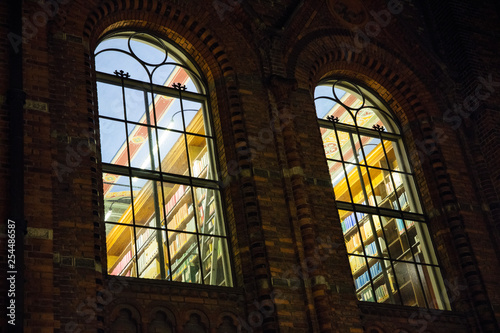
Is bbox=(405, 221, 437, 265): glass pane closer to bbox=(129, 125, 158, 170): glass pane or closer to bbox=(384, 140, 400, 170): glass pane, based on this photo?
bbox=(384, 140, 400, 170): glass pane

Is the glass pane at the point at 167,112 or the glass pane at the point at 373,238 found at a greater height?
the glass pane at the point at 167,112

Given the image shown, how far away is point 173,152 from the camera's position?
1086cm

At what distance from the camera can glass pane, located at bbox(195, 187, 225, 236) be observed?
10.5 meters

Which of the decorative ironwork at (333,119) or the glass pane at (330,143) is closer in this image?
the glass pane at (330,143)

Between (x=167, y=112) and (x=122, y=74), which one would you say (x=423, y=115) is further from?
(x=122, y=74)

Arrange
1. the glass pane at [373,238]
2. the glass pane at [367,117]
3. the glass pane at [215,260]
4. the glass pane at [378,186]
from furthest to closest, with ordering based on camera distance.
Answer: the glass pane at [367,117]
the glass pane at [378,186]
the glass pane at [373,238]
the glass pane at [215,260]

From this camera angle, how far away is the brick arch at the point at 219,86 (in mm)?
10156

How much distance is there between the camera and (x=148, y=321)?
9000 millimetres

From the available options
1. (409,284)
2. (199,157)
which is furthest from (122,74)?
(409,284)

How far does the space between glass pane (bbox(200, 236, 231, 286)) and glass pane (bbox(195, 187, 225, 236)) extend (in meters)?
0.14

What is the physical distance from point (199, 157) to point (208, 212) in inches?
35.6

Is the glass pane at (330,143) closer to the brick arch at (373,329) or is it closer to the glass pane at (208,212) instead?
the glass pane at (208,212)

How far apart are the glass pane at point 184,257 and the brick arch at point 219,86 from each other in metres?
0.55

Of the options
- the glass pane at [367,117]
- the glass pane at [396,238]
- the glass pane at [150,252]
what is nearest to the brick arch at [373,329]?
the glass pane at [396,238]
